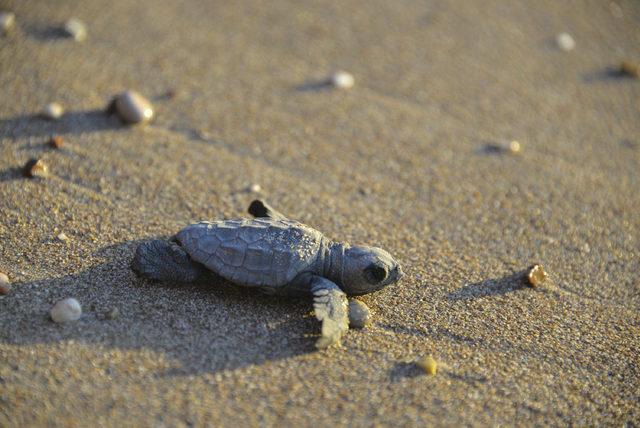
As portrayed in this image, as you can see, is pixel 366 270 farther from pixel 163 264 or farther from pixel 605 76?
pixel 605 76

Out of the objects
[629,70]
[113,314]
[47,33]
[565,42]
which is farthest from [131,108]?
[629,70]

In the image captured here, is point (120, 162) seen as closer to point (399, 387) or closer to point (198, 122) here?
point (198, 122)

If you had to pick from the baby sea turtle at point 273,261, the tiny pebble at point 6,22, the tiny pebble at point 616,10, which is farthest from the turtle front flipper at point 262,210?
the tiny pebble at point 616,10

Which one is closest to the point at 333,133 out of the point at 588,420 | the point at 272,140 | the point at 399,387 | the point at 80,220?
the point at 272,140

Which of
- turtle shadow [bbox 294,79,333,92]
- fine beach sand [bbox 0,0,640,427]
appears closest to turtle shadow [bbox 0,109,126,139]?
fine beach sand [bbox 0,0,640,427]

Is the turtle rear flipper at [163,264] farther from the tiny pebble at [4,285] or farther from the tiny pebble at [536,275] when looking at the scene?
the tiny pebble at [536,275]
